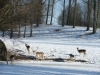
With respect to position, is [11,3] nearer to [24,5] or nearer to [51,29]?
[24,5]

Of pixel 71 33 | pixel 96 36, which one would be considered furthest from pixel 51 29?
pixel 96 36

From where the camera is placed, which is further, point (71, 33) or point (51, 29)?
point (51, 29)

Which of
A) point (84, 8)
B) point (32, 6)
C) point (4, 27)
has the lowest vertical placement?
point (4, 27)

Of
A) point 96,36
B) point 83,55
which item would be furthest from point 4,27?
point 96,36

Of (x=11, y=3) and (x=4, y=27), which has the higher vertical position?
(x=11, y=3)

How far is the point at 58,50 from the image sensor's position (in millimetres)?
25344

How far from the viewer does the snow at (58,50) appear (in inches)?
552

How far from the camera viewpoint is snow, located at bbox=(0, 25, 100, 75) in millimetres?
14027

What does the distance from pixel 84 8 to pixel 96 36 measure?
44296mm

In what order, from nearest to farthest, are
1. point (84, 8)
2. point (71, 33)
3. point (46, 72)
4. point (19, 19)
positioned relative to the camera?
point (46, 72)
point (19, 19)
point (71, 33)
point (84, 8)

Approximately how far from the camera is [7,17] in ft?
50.7

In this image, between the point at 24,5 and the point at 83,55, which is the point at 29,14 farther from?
the point at 83,55

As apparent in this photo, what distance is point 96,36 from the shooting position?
40.6 metres

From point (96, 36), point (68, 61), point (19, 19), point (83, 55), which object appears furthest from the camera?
point (96, 36)
